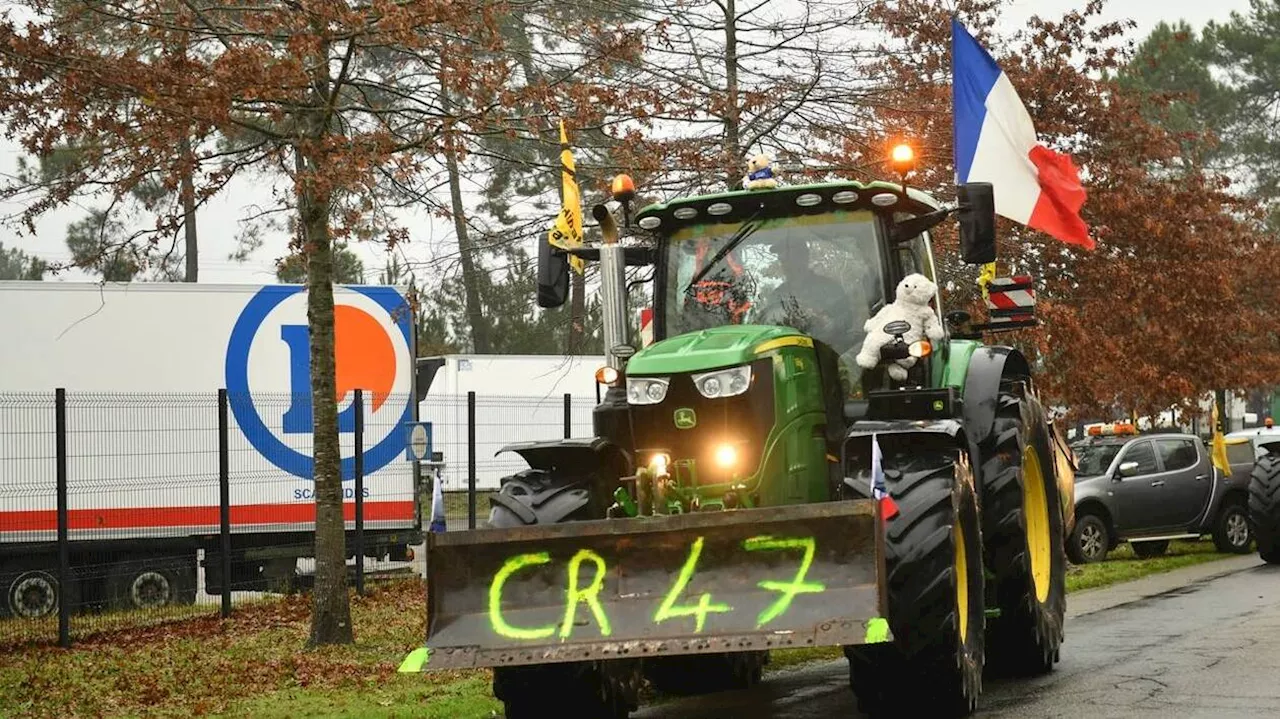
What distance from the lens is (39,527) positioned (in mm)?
17547

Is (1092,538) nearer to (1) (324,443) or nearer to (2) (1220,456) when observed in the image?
(2) (1220,456)

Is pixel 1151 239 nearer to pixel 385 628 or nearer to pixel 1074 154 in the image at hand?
pixel 1074 154

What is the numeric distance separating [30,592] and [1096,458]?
13.8 metres

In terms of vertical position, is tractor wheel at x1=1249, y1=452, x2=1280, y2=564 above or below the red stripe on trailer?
below

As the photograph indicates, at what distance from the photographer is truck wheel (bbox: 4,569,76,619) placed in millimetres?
16703

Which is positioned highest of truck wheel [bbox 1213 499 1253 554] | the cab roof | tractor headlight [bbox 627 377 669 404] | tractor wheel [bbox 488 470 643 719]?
the cab roof

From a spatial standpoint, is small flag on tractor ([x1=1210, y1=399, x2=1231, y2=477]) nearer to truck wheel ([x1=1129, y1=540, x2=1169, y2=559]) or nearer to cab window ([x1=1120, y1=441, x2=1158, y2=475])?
cab window ([x1=1120, y1=441, x2=1158, y2=475])

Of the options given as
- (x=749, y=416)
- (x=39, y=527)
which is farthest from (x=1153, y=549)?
(x=749, y=416)

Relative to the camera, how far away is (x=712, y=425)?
8648mm

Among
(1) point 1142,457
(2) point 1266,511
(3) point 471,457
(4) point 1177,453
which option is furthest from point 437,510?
(4) point 1177,453

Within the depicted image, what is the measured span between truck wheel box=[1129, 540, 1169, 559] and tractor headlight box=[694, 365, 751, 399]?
16.4m

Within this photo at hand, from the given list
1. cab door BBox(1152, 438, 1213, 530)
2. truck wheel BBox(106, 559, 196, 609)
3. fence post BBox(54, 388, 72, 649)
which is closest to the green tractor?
fence post BBox(54, 388, 72, 649)

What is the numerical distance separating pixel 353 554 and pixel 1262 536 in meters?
10.4

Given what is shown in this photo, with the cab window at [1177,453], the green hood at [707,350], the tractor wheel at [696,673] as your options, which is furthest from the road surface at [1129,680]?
the cab window at [1177,453]
